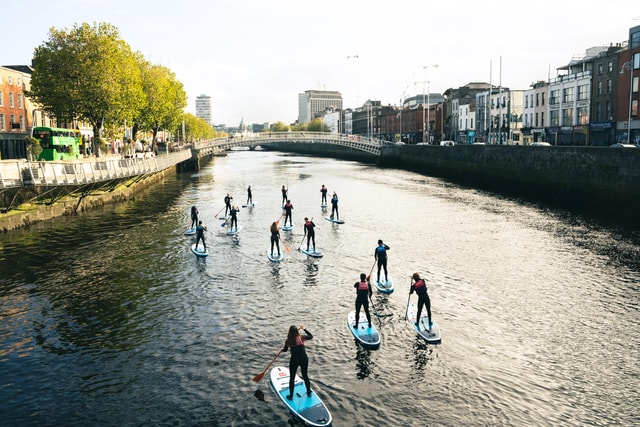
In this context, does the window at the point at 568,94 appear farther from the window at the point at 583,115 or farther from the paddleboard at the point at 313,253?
the paddleboard at the point at 313,253

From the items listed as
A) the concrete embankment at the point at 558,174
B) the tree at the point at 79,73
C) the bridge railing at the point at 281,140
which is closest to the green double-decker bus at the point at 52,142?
the tree at the point at 79,73

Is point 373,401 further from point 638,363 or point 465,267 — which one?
point 465,267

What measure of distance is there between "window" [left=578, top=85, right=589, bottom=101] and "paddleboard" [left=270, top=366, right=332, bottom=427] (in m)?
80.8

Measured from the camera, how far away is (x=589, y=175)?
49.4 m

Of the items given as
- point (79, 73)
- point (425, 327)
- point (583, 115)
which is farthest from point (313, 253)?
point (583, 115)

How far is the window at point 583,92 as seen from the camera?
80.1m

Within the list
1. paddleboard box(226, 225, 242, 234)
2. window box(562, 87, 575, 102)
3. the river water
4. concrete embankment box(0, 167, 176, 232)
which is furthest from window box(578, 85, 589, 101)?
concrete embankment box(0, 167, 176, 232)

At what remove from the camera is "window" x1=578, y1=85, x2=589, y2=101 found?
80069 mm

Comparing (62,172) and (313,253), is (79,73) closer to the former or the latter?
(62,172)

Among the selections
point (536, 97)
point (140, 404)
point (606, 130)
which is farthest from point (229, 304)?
point (536, 97)

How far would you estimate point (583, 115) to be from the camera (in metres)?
80.7

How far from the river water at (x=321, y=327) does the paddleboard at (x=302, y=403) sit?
45 cm

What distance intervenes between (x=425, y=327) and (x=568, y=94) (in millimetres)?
79752

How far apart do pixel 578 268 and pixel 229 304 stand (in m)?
19.1
